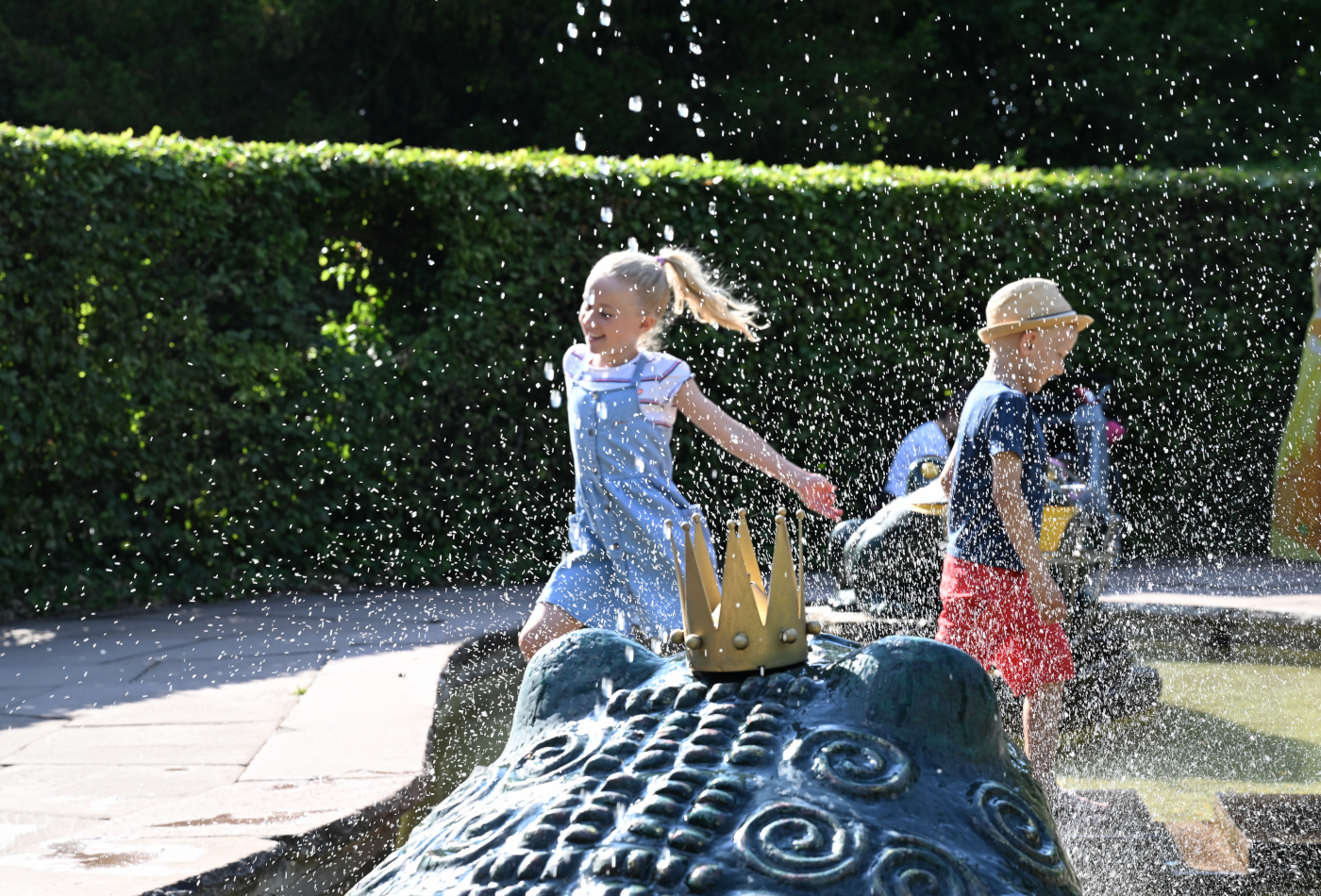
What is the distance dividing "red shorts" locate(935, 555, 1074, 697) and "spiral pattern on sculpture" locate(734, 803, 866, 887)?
2.72m

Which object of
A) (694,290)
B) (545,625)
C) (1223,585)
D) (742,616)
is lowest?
(1223,585)

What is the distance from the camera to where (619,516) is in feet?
12.7

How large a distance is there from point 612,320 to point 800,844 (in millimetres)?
3194

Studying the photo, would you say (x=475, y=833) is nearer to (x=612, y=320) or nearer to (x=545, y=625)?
(x=545, y=625)

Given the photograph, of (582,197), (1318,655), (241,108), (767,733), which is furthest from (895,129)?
(767,733)

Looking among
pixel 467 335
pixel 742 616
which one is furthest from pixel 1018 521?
pixel 467 335

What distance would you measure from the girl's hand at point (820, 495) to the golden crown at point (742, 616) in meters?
2.18

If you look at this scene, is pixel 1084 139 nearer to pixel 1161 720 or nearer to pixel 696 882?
→ pixel 1161 720

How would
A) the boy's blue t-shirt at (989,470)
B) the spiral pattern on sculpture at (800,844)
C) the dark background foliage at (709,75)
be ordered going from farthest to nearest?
the dark background foliage at (709,75) → the boy's blue t-shirt at (989,470) → the spiral pattern on sculpture at (800,844)

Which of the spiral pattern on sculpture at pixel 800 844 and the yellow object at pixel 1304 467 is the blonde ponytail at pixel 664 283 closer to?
the spiral pattern on sculpture at pixel 800 844

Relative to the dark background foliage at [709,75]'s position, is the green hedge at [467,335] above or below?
below

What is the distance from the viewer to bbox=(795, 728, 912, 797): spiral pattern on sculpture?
0.89m

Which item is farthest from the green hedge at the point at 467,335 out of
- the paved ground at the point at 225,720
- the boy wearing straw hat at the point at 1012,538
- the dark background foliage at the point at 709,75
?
the dark background foliage at the point at 709,75

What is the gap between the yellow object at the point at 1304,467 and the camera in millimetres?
9242
